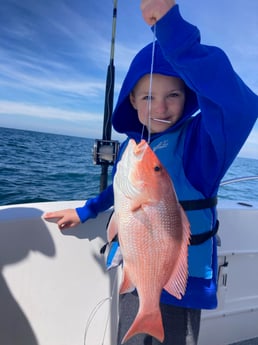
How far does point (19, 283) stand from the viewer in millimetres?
1720

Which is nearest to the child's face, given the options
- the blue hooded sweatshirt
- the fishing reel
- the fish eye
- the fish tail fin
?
the blue hooded sweatshirt

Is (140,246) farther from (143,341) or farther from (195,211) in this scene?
(143,341)

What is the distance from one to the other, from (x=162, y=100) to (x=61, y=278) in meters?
1.24

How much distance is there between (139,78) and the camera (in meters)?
1.38

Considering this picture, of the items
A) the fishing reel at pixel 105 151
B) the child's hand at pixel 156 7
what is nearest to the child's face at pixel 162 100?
the child's hand at pixel 156 7

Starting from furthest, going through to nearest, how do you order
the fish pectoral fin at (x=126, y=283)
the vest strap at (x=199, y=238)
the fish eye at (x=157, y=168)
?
the vest strap at (x=199, y=238), the fish pectoral fin at (x=126, y=283), the fish eye at (x=157, y=168)

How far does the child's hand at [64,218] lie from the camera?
1.69m

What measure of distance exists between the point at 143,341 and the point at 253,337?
1.50m

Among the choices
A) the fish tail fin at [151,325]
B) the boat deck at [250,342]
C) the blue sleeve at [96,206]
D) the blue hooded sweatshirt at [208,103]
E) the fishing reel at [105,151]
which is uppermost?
the blue hooded sweatshirt at [208,103]

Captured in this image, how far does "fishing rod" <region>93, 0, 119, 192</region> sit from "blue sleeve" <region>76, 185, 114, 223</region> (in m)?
0.38

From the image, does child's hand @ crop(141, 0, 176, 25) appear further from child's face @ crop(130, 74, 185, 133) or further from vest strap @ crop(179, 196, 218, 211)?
vest strap @ crop(179, 196, 218, 211)

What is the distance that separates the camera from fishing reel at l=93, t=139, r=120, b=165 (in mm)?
2016

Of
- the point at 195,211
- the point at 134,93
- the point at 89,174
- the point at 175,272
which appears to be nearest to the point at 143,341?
the point at 175,272

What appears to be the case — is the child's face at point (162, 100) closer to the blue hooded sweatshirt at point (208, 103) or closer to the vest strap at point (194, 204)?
the blue hooded sweatshirt at point (208, 103)
